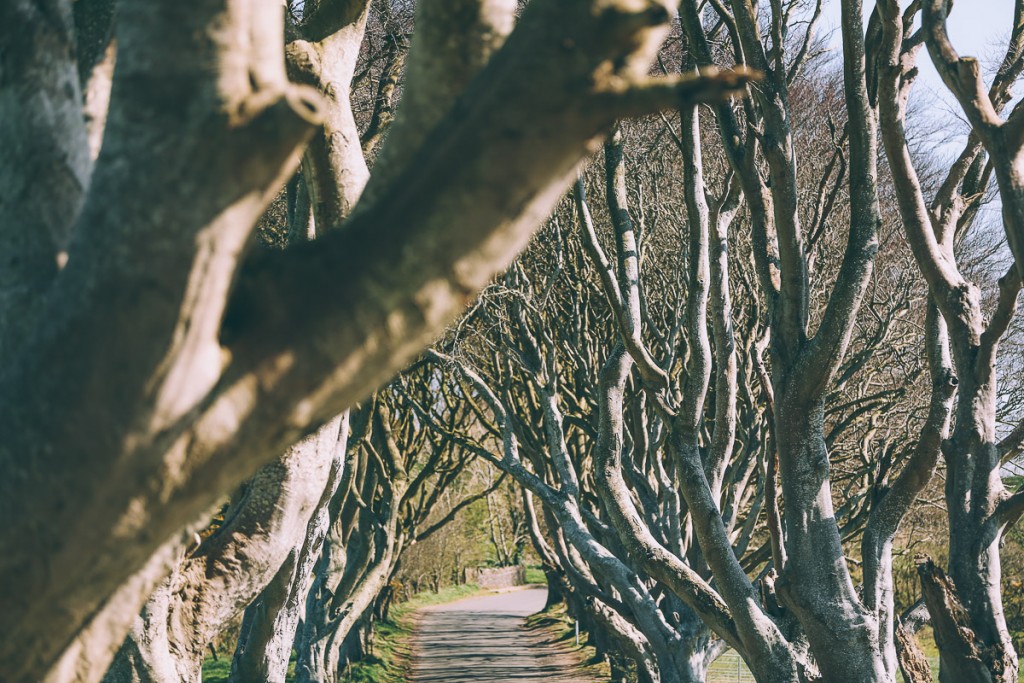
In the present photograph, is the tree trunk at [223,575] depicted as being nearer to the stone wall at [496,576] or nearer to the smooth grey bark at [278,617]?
the smooth grey bark at [278,617]

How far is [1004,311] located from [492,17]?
4443 mm

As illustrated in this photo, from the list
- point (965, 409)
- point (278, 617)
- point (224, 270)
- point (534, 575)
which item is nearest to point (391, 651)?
point (278, 617)

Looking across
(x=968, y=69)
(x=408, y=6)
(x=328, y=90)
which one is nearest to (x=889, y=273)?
(x=408, y=6)

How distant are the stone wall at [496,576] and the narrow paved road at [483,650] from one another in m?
11.6

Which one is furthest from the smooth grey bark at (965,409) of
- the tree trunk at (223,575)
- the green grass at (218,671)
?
the green grass at (218,671)

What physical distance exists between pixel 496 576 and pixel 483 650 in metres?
28.7

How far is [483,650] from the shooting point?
23500mm

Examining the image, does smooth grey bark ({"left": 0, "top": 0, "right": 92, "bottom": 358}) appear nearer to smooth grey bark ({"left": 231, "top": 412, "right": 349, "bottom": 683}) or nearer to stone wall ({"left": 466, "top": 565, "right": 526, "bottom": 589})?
smooth grey bark ({"left": 231, "top": 412, "right": 349, "bottom": 683})

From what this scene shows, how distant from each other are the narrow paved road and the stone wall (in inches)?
457

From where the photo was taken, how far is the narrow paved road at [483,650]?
19.7 meters

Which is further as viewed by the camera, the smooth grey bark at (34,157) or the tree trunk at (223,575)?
the tree trunk at (223,575)

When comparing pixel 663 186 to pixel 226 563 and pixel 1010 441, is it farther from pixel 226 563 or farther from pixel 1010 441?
pixel 226 563

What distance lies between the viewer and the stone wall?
163 feet

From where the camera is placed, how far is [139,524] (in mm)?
1766
